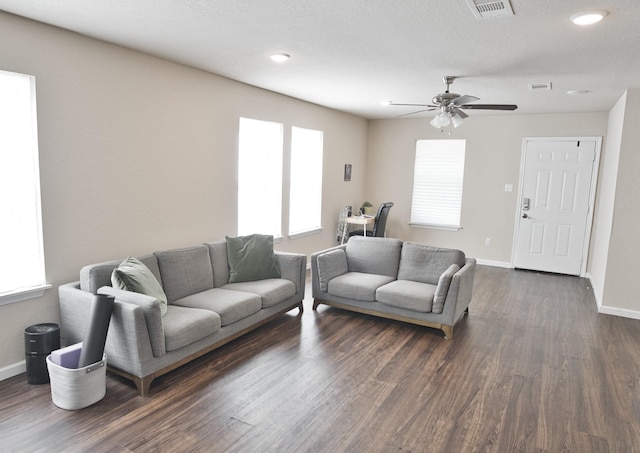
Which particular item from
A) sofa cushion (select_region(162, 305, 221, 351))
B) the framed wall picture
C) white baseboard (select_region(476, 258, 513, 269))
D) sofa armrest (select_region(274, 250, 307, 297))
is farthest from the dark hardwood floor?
the framed wall picture

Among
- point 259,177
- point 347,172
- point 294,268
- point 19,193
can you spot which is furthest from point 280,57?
point 347,172

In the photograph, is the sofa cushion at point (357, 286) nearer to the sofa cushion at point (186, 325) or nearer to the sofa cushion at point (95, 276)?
the sofa cushion at point (186, 325)

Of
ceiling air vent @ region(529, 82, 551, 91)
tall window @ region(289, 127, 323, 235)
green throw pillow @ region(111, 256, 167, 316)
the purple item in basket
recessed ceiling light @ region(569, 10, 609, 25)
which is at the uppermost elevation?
ceiling air vent @ region(529, 82, 551, 91)

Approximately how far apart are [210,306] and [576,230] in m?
5.62

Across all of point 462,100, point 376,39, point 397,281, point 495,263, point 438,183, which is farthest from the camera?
point 438,183

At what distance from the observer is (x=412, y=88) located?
4789 millimetres

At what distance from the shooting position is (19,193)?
2.89 m

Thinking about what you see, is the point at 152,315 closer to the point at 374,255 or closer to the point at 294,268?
the point at 294,268

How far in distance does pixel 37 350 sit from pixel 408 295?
9.76ft

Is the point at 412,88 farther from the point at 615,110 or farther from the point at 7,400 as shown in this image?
the point at 7,400

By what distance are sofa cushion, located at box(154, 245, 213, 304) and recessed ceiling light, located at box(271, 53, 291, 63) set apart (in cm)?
183

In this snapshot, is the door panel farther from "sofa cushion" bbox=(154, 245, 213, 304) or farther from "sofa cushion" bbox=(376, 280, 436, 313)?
"sofa cushion" bbox=(154, 245, 213, 304)

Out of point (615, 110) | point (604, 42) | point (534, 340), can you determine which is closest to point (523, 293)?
point (534, 340)

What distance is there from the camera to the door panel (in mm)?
6250
